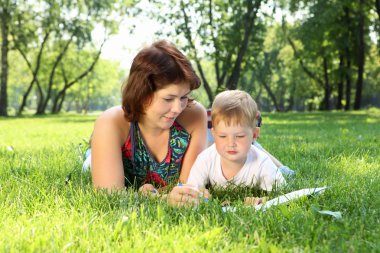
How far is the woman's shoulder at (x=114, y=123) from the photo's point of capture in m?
3.65

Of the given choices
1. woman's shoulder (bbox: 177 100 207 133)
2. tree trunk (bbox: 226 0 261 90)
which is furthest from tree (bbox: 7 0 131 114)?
woman's shoulder (bbox: 177 100 207 133)

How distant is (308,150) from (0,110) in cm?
2796

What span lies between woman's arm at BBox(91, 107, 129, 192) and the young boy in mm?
668

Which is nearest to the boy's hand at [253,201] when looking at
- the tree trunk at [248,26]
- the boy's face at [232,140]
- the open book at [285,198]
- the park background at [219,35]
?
the open book at [285,198]

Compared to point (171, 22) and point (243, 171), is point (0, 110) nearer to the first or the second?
point (171, 22)

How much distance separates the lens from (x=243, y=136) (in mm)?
3576

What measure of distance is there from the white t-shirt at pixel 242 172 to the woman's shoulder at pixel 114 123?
696mm

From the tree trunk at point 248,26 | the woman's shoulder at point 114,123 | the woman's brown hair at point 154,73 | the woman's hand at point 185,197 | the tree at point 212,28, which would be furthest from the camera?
the tree at point 212,28

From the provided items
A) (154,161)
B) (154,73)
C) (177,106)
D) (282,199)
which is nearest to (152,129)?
(154,161)

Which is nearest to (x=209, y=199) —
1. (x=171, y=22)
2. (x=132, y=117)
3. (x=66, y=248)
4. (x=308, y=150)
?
(x=132, y=117)

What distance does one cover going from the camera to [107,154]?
354 centimetres

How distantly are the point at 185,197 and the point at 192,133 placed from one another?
1.20 m

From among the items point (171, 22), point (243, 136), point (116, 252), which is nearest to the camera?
point (116, 252)

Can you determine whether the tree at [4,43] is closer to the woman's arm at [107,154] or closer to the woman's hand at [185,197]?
the woman's arm at [107,154]
